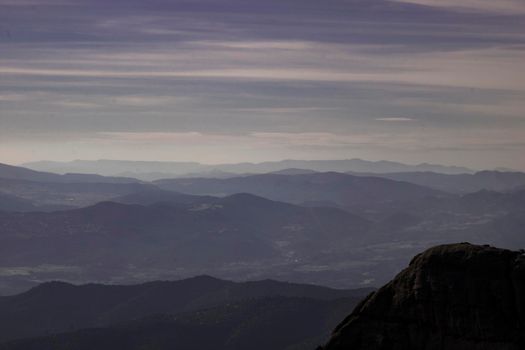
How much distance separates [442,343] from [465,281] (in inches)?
265

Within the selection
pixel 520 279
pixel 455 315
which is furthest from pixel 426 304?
pixel 520 279

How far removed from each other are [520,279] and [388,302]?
14.3 m

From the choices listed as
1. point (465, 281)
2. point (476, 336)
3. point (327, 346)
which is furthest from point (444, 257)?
point (327, 346)

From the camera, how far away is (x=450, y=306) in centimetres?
8050

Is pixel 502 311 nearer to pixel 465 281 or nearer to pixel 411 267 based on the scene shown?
pixel 465 281

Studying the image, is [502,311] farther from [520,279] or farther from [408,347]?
[408,347]

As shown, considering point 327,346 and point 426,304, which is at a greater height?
point 426,304

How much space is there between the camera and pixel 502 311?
78562 millimetres

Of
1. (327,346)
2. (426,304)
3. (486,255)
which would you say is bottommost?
(327,346)

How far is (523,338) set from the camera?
253 feet

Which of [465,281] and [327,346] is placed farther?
[327,346]

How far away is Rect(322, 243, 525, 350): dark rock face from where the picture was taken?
7831 centimetres

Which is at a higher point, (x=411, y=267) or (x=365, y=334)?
(x=411, y=267)

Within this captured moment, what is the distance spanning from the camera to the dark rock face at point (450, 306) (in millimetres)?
78312
